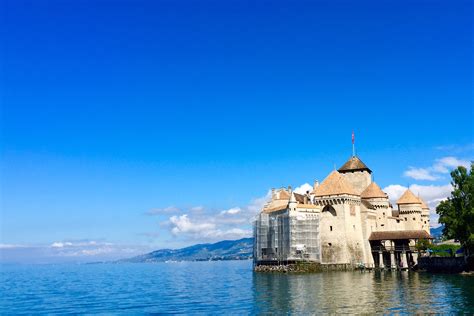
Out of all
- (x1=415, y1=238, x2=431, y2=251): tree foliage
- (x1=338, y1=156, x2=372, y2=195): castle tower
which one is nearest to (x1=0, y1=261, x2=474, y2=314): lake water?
(x1=415, y1=238, x2=431, y2=251): tree foliage

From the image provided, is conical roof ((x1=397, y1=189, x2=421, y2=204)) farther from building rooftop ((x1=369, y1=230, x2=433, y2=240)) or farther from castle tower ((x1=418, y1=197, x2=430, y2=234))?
building rooftop ((x1=369, y1=230, x2=433, y2=240))

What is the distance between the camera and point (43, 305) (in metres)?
46.4

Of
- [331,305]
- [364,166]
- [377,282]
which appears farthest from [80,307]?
[364,166]

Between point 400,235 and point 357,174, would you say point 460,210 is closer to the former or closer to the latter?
point 400,235

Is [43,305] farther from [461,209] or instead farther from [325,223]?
Result: [461,209]

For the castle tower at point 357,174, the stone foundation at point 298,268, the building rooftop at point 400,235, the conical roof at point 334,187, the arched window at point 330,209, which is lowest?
the stone foundation at point 298,268

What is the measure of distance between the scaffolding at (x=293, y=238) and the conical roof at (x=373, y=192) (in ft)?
48.5

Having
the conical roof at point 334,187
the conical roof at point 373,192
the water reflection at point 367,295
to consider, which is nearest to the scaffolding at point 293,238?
the conical roof at point 334,187

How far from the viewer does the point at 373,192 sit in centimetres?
8056

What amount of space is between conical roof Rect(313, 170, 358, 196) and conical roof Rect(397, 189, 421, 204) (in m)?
15.8

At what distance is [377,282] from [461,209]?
44.8 feet

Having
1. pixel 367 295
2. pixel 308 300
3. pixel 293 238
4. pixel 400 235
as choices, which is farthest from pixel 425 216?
pixel 308 300

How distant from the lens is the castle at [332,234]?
225ft

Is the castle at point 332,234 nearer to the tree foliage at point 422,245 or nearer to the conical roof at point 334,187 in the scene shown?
the conical roof at point 334,187
